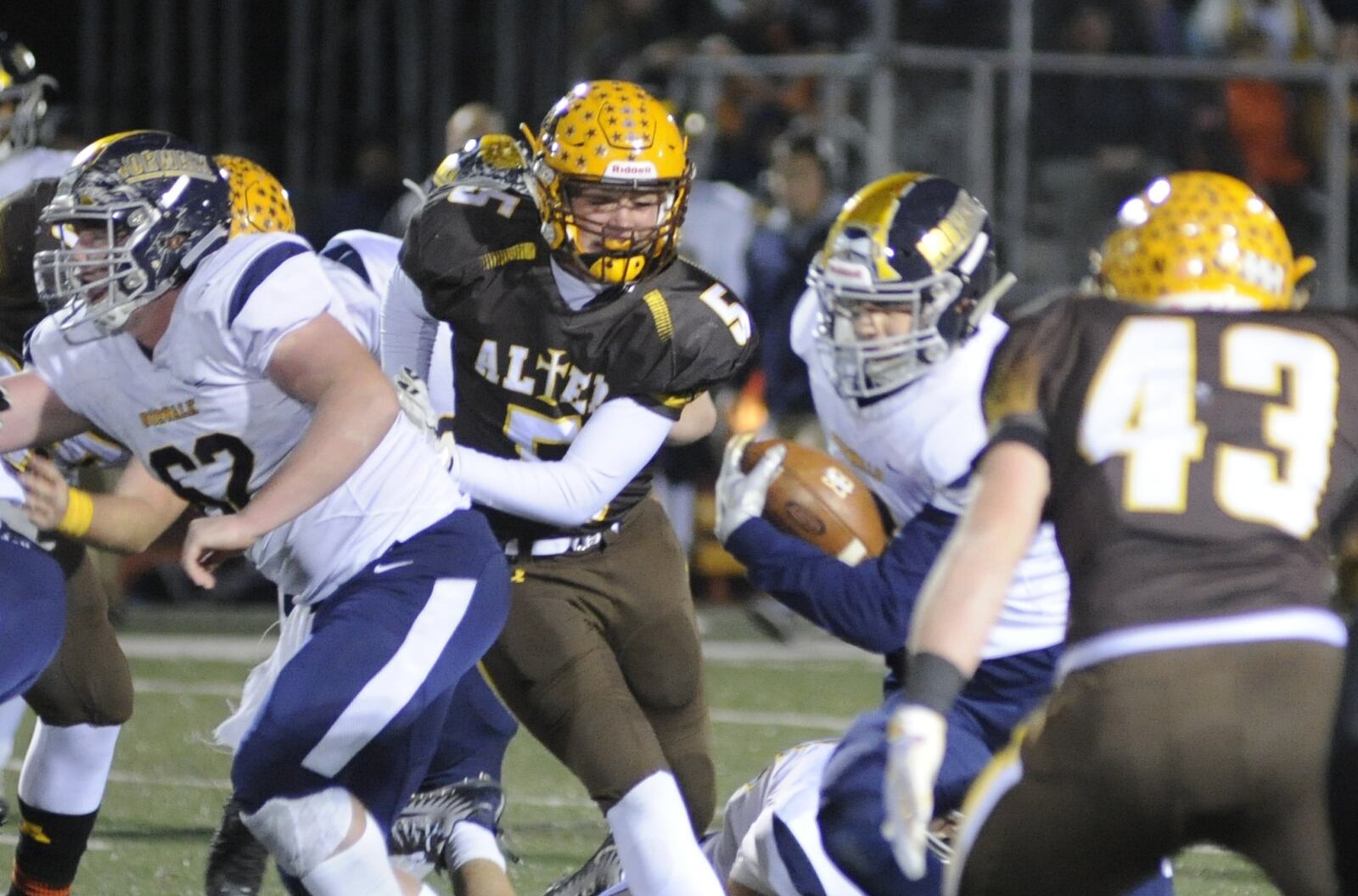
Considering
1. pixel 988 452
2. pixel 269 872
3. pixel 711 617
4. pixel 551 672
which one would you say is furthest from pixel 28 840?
pixel 711 617

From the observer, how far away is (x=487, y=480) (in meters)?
3.55

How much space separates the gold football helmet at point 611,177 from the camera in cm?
376

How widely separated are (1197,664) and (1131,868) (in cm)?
25

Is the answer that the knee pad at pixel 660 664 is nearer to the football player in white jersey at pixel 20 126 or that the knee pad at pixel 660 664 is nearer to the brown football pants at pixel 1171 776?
the brown football pants at pixel 1171 776

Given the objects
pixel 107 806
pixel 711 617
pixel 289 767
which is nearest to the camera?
pixel 289 767

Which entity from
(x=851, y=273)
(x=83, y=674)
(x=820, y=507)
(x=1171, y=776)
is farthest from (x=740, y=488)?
(x=83, y=674)

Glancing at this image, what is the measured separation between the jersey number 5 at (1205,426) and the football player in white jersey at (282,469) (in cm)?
109

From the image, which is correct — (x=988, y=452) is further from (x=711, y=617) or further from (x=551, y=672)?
(x=711, y=617)

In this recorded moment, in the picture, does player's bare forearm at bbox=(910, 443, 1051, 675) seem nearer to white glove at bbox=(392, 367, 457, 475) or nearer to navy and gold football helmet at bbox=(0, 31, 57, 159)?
white glove at bbox=(392, 367, 457, 475)

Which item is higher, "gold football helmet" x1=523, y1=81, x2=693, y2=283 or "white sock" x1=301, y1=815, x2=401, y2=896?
"gold football helmet" x1=523, y1=81, x2=693, y2=283

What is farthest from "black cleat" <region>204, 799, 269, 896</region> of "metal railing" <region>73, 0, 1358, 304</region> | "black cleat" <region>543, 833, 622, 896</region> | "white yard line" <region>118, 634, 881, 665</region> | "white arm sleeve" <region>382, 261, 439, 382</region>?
"metal railing" <region>73, 0, 1358, 304</region>

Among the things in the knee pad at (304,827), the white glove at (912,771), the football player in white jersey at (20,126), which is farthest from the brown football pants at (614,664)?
the football player in white jersey at (20,126)

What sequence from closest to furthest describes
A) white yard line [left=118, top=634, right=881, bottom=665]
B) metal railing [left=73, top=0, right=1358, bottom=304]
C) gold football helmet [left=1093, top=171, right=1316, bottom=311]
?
1. gold football helmet [left=1093, top=171, right=1316, bottom=311]
2. white yard line [left=118, top=634, right=881, bottom=665]
3. metal railing [left=73, top=0, right=1358, bottom=304]

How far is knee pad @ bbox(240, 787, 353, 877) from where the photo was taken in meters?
3.04
